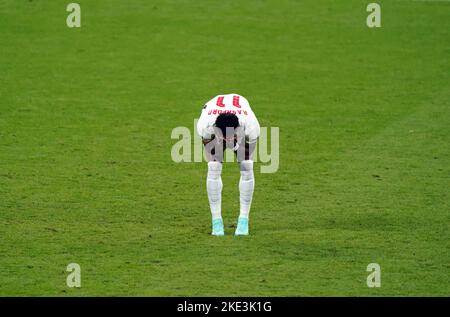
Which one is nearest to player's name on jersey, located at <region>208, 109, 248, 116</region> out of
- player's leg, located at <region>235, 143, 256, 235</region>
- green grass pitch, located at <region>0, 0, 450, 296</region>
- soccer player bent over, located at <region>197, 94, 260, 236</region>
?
soccer player bent over, located at <region>197, 94, 260, 236</region>

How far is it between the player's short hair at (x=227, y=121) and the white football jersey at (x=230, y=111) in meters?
0.35

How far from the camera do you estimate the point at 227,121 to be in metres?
11.8

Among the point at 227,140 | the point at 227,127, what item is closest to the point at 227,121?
the point at 227,127

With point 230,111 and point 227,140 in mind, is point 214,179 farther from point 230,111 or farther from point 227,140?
point 230,111

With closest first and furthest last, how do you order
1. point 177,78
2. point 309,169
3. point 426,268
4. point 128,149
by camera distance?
point 426,268 < point 309,169 < point 128,149 < point 177,78

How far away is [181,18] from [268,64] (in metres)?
3.36

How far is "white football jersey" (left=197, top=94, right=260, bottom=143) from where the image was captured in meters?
12.2

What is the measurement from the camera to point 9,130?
61.0 ft

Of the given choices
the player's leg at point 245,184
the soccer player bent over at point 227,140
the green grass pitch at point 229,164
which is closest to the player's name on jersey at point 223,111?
the soccer player bent over at point 227,140

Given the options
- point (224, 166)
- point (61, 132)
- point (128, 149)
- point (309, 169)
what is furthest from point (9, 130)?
point (309, 169)

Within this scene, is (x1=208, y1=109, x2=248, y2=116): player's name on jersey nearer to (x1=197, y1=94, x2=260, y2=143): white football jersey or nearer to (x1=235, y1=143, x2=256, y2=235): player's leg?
(x1=197, y1=94, x2=260, y2=143): white football jersey

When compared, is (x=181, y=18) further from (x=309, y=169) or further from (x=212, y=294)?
(x=212, y=294)

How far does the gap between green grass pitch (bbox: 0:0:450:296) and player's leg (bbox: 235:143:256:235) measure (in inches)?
7.7

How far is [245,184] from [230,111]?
100 centimetres
